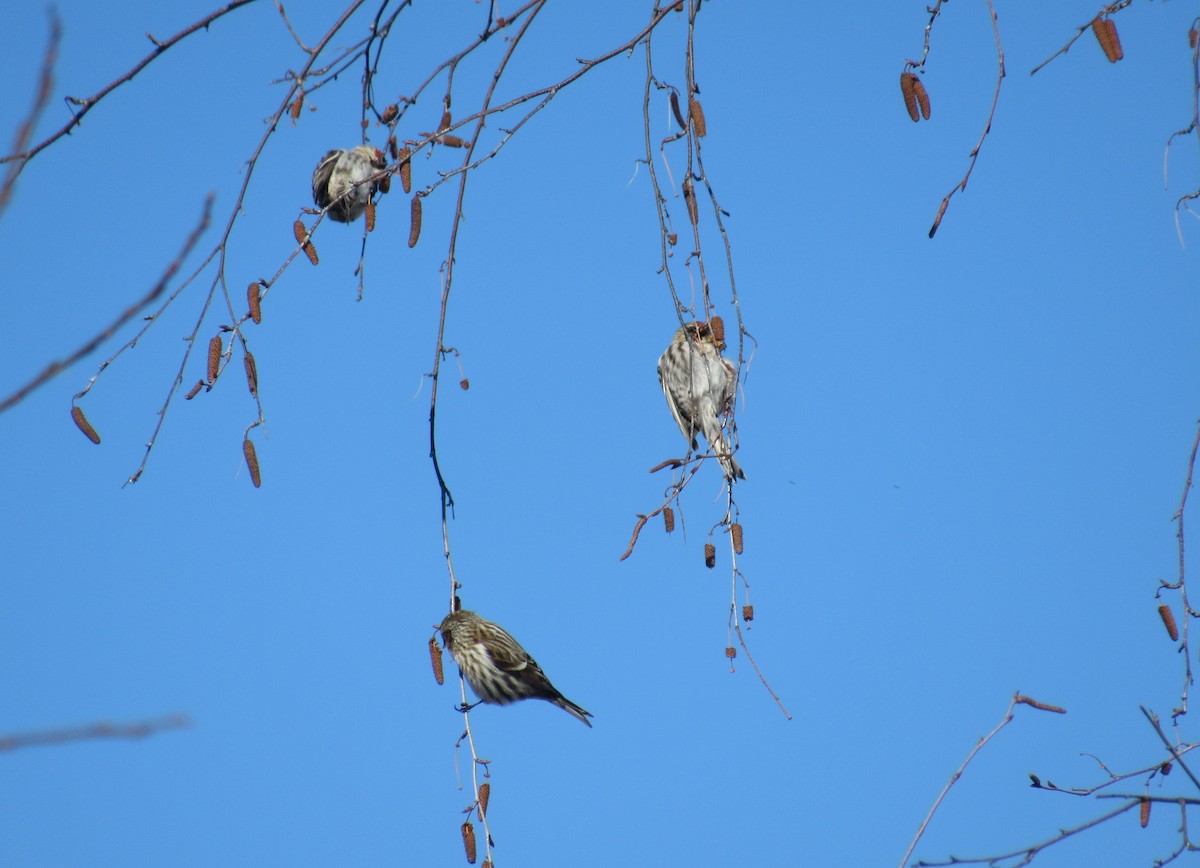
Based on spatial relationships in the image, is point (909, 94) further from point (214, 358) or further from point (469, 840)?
point (469, 840)

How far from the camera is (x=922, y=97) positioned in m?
3.24

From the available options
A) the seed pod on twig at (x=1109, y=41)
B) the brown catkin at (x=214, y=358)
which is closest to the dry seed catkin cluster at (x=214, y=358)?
the brown catkin at (x=214, y=358)

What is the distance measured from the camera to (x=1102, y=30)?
3062 mm

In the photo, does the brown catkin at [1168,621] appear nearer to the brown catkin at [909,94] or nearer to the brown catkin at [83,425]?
the brown catkin at [909,94]

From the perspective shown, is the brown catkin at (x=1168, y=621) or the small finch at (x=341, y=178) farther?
the small finch at (x=341, y=178)

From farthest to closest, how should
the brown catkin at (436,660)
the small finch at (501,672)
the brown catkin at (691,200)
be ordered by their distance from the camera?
the small finch at (501,672), the brown catkin at (436,660), the brown catkin at (691,200)

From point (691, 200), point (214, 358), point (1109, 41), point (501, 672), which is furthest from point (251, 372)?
point (501, 672)

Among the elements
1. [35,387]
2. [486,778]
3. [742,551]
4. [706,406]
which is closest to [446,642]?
[706,406]

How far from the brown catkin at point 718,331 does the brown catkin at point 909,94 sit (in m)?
0.69

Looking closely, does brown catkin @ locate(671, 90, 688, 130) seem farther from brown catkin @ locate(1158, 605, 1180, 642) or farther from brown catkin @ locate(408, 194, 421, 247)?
brown catkin @ locate(1158, 605, 1180, 642)

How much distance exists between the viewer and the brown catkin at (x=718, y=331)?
350 centimetres

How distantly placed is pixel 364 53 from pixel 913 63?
1429mm

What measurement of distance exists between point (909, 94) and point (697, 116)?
20.6 inches

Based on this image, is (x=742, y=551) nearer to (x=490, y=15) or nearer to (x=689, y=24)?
(x=689, y=24)
